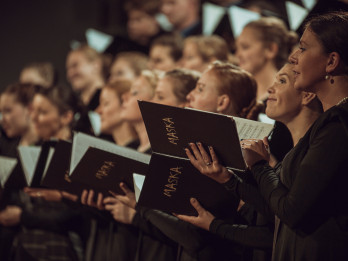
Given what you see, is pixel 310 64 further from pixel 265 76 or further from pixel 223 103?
pixel 265 76

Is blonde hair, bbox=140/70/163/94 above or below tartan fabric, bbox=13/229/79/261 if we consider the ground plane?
above

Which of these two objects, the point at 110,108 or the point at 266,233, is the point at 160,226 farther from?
the point at 110,108

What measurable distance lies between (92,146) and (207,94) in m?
0.58

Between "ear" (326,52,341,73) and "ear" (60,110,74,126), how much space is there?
2.54 m

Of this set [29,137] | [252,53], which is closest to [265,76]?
[252,53]

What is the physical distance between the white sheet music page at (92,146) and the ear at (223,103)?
0.39m

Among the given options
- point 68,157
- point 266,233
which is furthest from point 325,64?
point 68,157

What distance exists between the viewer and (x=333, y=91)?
6.12 feet

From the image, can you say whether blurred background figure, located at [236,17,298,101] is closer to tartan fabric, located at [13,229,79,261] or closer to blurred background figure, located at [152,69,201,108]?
blurred background figure, located at [152,69,201,108]

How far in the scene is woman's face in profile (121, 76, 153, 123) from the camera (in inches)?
131

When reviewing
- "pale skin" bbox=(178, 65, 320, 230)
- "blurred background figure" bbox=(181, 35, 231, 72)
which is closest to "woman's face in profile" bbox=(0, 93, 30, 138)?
"blurred background figure" bbox=(181, 35, 231, 72)

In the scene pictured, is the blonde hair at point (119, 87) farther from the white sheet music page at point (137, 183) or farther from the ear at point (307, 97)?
the ear at point (307, 97)

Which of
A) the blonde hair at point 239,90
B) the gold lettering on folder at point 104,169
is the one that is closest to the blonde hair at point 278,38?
the blonde hair at point 239,90

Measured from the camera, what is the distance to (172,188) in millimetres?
2172
